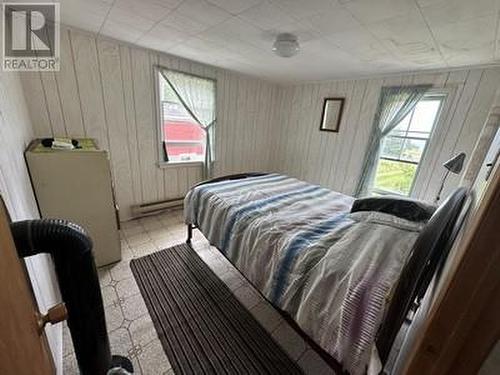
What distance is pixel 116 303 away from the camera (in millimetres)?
1688

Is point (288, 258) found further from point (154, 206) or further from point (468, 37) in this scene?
point (154, 206)

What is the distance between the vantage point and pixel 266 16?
5.08 ft

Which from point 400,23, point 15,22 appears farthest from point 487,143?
point 15,22

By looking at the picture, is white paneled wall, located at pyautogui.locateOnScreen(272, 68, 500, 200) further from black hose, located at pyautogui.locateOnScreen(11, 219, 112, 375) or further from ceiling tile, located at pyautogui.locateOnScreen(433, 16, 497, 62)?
black hose, located at pyautogui.locateOnScreen(11, 219, 112, 375)

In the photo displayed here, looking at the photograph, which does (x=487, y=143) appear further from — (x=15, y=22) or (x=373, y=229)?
(x=15, y=22)

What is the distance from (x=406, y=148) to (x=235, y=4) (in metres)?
2.75

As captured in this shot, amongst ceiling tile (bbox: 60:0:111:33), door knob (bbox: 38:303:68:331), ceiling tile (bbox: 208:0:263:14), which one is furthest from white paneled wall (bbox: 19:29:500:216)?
door knob (bbox: 38:303:68:331)

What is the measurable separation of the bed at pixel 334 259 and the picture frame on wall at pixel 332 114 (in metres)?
1.99

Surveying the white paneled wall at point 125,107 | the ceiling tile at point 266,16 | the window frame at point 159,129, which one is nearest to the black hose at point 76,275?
the ceiling tile at point 266,16

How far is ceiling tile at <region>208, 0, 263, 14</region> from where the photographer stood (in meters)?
1.39

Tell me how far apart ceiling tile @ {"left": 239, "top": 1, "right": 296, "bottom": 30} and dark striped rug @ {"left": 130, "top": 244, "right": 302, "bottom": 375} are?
226 centimetres

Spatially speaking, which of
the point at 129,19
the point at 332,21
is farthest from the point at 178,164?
the point at 332,21

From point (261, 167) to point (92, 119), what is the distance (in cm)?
304

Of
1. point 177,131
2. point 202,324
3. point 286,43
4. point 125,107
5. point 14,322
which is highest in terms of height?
point 286,43
